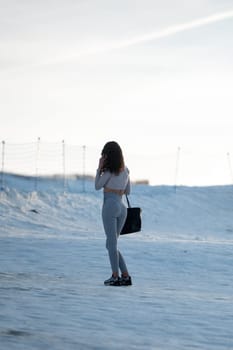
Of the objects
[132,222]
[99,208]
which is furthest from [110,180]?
[99,208]

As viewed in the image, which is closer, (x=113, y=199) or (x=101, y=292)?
(x=101, y=292)

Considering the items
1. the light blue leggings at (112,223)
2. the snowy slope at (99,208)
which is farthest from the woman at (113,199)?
the snowy slope at (99,208)

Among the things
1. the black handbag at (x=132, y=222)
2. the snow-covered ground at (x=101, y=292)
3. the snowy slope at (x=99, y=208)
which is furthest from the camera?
the snowy slope at (x=99, y=208)

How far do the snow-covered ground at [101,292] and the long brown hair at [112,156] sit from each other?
1.51 m

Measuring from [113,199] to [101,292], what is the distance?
135cm

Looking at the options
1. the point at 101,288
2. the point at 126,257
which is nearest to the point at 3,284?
the point at 101,288

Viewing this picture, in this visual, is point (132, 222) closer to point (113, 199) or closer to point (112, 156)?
point (113, 199)

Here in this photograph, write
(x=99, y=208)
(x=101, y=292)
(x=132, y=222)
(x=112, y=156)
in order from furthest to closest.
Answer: (x=99, y=208), (x=132, y=222), (x=112, y=156), (x=101, y=292)

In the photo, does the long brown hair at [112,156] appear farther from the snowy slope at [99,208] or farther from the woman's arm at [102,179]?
the snowy slope at [99,208]

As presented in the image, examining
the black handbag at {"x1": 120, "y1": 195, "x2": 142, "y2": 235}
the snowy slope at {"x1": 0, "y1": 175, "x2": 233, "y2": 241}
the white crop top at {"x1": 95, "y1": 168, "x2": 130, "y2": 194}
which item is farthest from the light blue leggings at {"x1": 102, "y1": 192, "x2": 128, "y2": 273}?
the snowy slope at {"x1": 0, "y1": 175, "x2": 233, "y2": 241}

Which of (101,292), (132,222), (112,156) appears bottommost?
(101,292)

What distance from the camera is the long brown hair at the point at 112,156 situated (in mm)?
9219

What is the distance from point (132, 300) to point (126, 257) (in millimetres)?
6396

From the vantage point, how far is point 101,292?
8.44 metres
